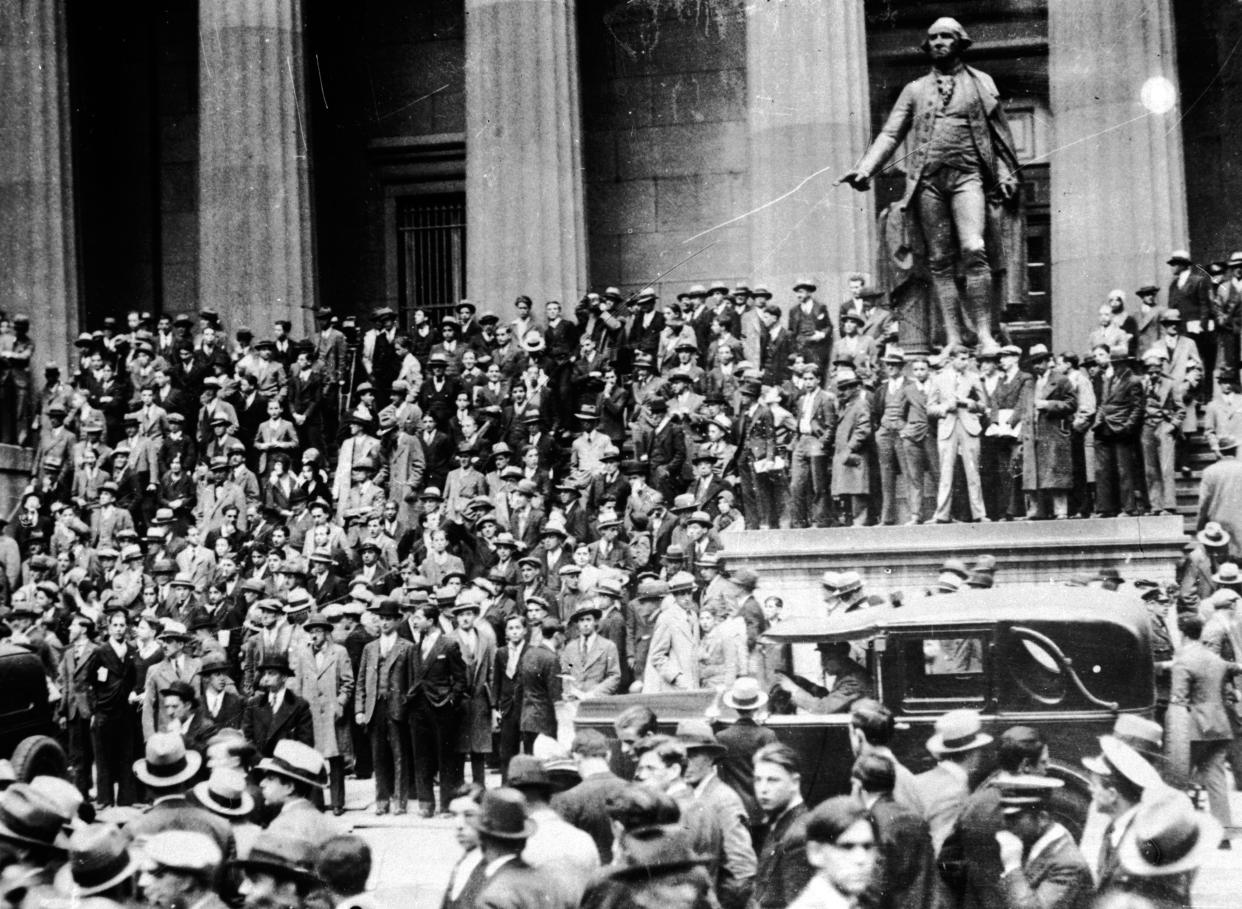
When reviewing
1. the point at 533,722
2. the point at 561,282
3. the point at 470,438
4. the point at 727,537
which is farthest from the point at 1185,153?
the point at 533,722

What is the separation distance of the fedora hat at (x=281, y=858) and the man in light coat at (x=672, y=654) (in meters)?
7.60

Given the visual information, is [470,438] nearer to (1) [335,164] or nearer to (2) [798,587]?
(2) [798,587]

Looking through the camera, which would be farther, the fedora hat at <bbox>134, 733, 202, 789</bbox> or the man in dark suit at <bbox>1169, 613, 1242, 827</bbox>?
the man in dark suit at <bbox>1169, 613, 1242, 827</bbox>

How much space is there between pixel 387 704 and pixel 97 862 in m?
9.02

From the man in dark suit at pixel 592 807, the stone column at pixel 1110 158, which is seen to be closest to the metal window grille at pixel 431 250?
the stone column at pixel 1110 158

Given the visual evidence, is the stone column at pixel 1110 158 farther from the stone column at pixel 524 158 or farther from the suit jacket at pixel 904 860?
the suit jacket at pixel 904 860

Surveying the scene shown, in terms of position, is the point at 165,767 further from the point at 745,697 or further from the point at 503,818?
the point at 745,697

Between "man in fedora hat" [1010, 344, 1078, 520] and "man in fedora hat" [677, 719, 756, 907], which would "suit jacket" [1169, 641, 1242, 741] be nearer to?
"man in fedora hat" [1010, 344, 1078, 520]

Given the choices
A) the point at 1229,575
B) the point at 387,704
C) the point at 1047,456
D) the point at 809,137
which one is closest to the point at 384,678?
the point at 387,704

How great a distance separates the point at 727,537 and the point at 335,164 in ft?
57.8

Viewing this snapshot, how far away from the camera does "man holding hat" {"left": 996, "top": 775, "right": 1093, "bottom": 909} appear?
802 cm

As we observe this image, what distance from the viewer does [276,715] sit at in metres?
15.8

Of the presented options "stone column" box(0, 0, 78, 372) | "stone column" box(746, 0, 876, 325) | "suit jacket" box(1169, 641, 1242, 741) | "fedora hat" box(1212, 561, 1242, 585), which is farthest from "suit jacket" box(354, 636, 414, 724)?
"stone column" box(0, 0, 78, 372)

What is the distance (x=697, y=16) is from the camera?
31.5 meters
